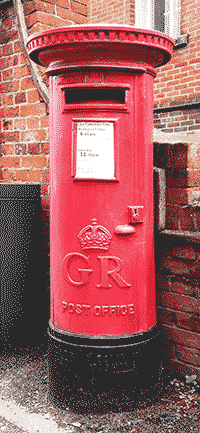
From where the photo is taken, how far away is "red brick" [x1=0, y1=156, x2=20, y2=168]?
9.73 ft

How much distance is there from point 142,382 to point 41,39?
5.74 feet

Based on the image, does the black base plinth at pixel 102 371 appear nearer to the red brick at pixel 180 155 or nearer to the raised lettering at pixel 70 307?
the raised lettering at pixel 70 307

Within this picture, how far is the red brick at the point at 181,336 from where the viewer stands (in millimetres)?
2117

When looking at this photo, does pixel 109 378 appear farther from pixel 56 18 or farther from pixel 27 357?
pixel 56 18

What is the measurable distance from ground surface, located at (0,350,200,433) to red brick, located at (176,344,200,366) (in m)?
0.14

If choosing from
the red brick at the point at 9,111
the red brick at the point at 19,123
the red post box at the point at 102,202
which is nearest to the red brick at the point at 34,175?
the red brick at the point at 19,123

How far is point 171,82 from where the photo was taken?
6727mm

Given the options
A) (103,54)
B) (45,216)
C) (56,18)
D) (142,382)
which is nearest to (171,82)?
(56,18)

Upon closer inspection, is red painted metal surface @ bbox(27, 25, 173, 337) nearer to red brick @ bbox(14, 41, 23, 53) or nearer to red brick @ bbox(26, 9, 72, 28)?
red brick @ bbox(26, 9, 72, 28)

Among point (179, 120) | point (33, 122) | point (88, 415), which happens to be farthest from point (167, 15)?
point (88, 415)

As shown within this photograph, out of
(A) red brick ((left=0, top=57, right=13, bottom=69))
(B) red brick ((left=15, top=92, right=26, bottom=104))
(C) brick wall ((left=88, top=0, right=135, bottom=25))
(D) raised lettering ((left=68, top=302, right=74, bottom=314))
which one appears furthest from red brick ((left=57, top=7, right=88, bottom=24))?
(C) brick wall ((left=88, top=0, right=135, bottom=25))

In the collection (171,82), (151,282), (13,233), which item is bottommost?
(151,282)

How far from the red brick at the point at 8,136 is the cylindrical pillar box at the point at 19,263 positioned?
0.57 metres

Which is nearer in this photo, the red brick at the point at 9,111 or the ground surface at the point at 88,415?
the ground surface at the point at 88,415
